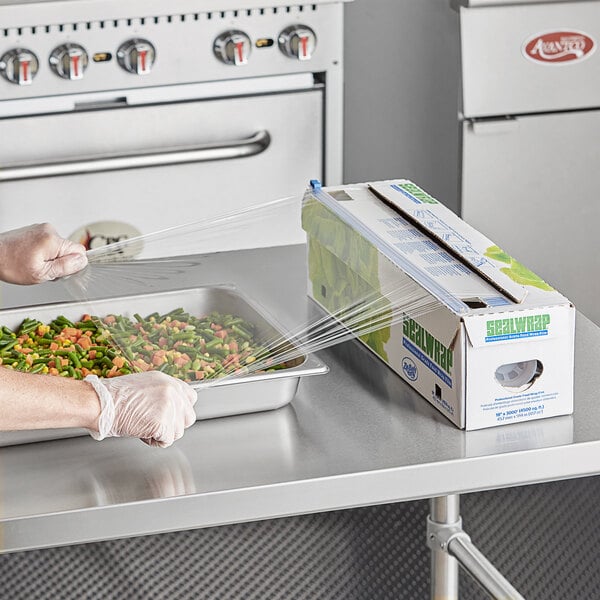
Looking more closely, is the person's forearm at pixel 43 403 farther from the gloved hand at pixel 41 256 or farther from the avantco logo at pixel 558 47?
the avantco logo at pixel 558 47

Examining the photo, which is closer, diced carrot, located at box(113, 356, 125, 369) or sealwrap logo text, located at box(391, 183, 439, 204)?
diced carrot, located at box(113, 356, 125, 369)

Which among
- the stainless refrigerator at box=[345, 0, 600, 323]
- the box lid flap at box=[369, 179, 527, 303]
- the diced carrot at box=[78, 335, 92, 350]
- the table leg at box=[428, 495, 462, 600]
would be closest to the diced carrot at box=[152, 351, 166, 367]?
the diced carrot at box=[78, 335, 92, 350]

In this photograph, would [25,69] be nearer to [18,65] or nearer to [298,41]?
[18,65]

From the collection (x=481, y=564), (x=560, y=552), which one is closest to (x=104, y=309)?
(x=481, y=564)

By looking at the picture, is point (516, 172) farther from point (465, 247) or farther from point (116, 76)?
point (465, 247)

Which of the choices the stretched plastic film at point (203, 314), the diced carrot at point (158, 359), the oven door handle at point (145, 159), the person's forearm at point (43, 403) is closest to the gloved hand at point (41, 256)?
the stretched plastic film at point (203, 314)

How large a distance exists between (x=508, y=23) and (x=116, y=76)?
34.2 inches

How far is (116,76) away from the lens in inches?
100

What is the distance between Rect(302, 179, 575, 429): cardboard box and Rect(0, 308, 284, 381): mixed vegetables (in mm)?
156

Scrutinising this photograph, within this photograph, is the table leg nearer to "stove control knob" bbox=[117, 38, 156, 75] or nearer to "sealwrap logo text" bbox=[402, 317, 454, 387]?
"sealwrap logo text" bbox=[402, 317, 454, 387]

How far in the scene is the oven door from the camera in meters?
2.51

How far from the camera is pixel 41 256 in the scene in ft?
5.07

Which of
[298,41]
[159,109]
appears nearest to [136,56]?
[159,109]

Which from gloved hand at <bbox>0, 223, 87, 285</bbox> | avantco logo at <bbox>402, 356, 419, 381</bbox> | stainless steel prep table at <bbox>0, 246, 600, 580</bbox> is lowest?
stainless steel prep table at <bbox>0, 246, 600, 580</bbox>
